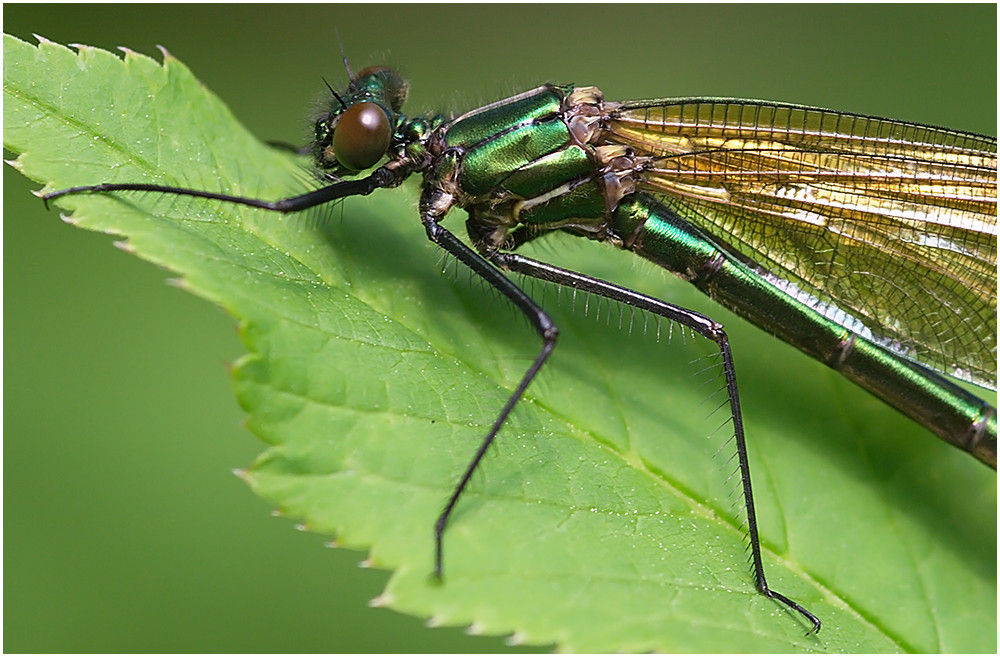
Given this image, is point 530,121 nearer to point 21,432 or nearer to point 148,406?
point 148,406

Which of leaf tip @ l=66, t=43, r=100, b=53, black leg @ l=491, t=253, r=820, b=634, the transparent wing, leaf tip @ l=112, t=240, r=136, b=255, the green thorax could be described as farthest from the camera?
the transparent wing

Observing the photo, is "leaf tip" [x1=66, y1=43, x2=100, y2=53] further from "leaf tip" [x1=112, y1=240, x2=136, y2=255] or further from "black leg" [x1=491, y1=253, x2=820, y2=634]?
"black leg" [x1=491, y1=253, x2=820, y2=634]

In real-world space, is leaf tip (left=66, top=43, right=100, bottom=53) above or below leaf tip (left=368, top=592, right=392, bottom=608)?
above

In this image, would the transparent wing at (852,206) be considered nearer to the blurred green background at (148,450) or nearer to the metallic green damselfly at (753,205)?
the metallic green damselfly at (753,205)

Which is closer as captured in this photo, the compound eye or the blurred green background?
the compound eye

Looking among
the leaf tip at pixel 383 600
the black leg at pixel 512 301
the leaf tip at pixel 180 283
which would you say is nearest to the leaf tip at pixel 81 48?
the leaf tip at pixel 180 283

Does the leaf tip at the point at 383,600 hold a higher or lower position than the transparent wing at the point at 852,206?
lower

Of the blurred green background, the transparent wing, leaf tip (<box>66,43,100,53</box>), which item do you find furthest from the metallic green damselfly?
leaf tip (<box>66,43,100,53</box>)

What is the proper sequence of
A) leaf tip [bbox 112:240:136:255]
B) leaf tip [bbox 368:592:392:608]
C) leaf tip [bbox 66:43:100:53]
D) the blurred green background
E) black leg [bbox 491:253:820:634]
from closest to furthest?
leaf tip [bbox 368:592:392:608]
leaf tip [bbox 112:240:136:255]
leaf tip [bbox 66:43:100:53]
black leg [bbox 491:253:820:634]
the blurred green background
